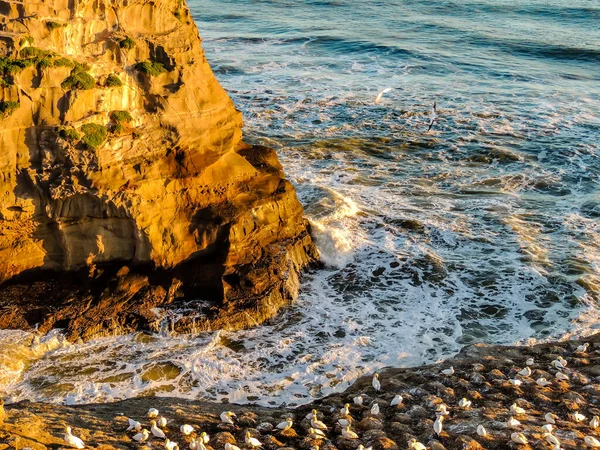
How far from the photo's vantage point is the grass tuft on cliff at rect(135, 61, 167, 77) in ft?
48.2

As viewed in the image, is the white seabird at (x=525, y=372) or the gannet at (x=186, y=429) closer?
the gannet at (x=186, y=429)

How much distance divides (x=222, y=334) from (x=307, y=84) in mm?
23102

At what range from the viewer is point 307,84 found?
3600cm

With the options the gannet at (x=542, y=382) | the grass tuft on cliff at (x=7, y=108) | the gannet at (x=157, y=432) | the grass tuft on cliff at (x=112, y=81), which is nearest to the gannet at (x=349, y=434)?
the gannet at (x=157, y=432)

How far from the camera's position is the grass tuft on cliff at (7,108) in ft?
44.0

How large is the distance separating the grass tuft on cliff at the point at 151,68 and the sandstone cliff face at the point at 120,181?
24mm

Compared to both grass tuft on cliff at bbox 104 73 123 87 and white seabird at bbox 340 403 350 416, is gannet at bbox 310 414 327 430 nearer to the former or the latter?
white seabird at bbox 340 403 350 416

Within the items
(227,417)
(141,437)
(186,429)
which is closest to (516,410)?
(227,417)

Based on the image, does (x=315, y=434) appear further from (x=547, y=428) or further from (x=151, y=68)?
(x=151, y=68)

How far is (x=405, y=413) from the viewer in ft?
39.0

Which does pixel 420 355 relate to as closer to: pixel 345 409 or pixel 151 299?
pixel 345 409

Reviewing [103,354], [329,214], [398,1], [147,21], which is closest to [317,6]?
[398,1]

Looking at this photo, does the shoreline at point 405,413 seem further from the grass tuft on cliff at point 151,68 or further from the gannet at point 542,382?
the grass tuft on cliff at point 151,68

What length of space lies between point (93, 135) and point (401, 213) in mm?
10539
